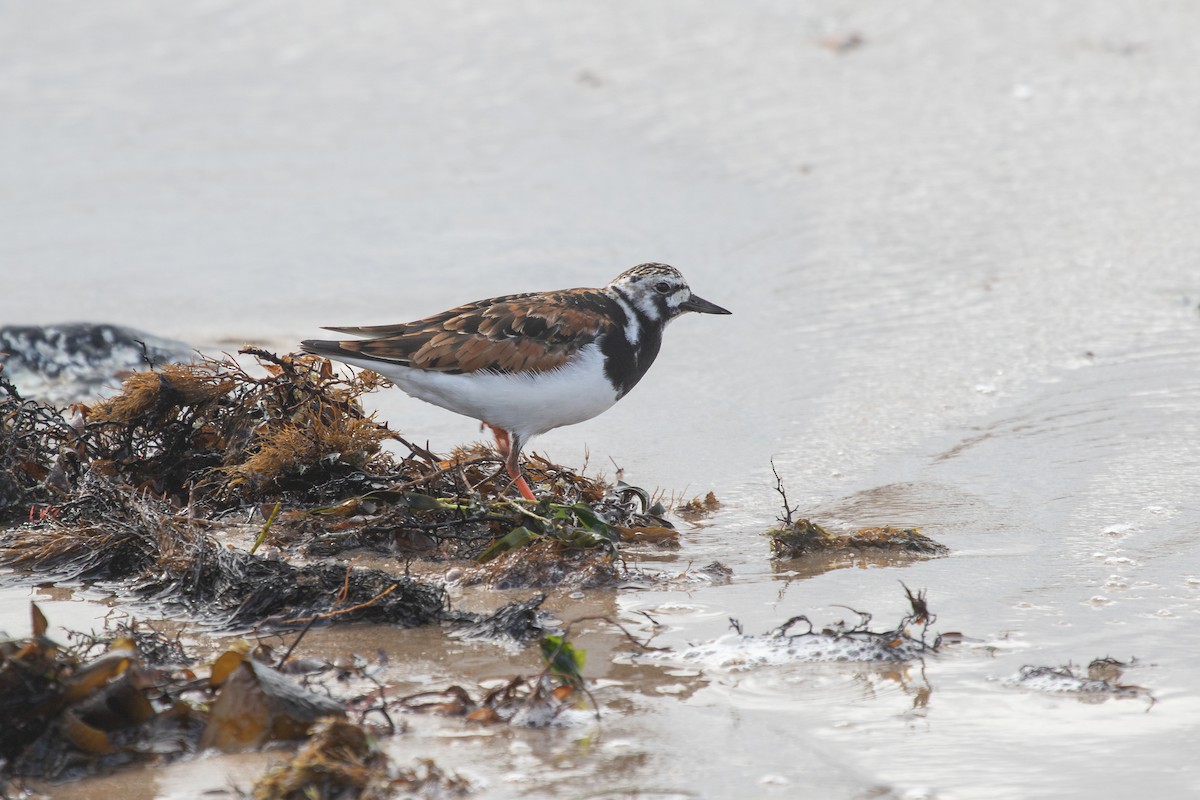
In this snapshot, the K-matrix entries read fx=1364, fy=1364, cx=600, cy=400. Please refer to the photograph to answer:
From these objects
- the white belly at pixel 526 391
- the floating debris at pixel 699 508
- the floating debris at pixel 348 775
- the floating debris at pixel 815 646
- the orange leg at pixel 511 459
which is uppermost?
the white belly at pixel 526 391

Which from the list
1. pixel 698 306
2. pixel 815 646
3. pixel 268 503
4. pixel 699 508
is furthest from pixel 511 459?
pixel 815 646

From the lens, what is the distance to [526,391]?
13.5 feet

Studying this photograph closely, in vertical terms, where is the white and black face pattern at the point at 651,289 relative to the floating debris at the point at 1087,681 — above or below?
above

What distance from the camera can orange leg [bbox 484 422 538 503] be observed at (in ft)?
13.1

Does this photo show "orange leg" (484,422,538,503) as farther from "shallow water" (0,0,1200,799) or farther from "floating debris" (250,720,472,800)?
"floating debris" (250,720,472,800)

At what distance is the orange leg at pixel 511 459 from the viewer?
4.00m

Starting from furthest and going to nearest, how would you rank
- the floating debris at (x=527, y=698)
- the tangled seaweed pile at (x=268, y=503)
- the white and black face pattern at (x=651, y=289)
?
the white and black face pattern at (x=651, y=289), the tangled seaweed pile at (x=268, y=503), the floating debris at (x=527, y=698)

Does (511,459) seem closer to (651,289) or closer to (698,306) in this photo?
(651,289)

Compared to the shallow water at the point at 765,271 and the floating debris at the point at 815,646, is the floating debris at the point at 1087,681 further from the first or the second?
the floating debris at the point at 815,646

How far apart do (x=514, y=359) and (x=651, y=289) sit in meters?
0.63

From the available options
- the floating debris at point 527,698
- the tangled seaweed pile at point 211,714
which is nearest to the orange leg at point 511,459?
the floating debris at point 527,698

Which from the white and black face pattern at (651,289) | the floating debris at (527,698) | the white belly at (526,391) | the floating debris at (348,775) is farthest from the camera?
the white and black face pattern at (651,289)

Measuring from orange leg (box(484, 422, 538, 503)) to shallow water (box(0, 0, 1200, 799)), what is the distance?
1.20 ft

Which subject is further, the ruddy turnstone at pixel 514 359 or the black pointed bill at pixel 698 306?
the black pointed bill at pixel 698 306
